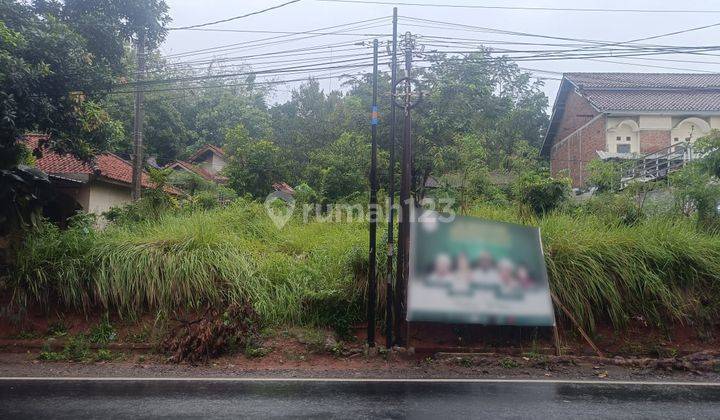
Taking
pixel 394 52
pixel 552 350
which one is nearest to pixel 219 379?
pixel 552 350

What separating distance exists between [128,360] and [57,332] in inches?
76.0

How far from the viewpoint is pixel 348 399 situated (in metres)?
A: 6.50

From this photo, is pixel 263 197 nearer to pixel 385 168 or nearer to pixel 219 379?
pixel 385 168

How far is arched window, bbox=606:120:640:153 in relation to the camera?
81.8ft

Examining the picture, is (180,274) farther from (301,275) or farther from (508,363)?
(508,363)

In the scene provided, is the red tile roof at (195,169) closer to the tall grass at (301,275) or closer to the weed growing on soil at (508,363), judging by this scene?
the tall grass at (301,275)

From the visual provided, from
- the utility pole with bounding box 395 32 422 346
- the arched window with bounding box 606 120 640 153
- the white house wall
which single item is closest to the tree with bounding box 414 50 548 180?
the utility pole with bounding box 395 32 422 346

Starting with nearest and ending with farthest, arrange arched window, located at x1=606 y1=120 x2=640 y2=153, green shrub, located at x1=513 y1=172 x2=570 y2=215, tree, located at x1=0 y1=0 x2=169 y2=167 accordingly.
A: tree, located at x1=0 y1=0 x2=169 y2=167 < green shrub, located at x1=513 y1=172 x2=570 y2=215 < arched window, located at x1=606 y1=120 x2=640 y2=153

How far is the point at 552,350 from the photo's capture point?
30.4ft

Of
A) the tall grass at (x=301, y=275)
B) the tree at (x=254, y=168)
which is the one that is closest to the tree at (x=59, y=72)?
the tall grass at (x=301, y=275)

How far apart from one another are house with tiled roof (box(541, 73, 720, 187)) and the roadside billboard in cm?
1527

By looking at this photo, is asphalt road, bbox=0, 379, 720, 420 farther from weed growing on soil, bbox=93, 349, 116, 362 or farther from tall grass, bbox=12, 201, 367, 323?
tall grass, bbox=12, 201, 367, 323

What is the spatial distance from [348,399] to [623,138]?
23461mm

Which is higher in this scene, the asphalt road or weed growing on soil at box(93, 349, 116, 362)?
the asphalt road
